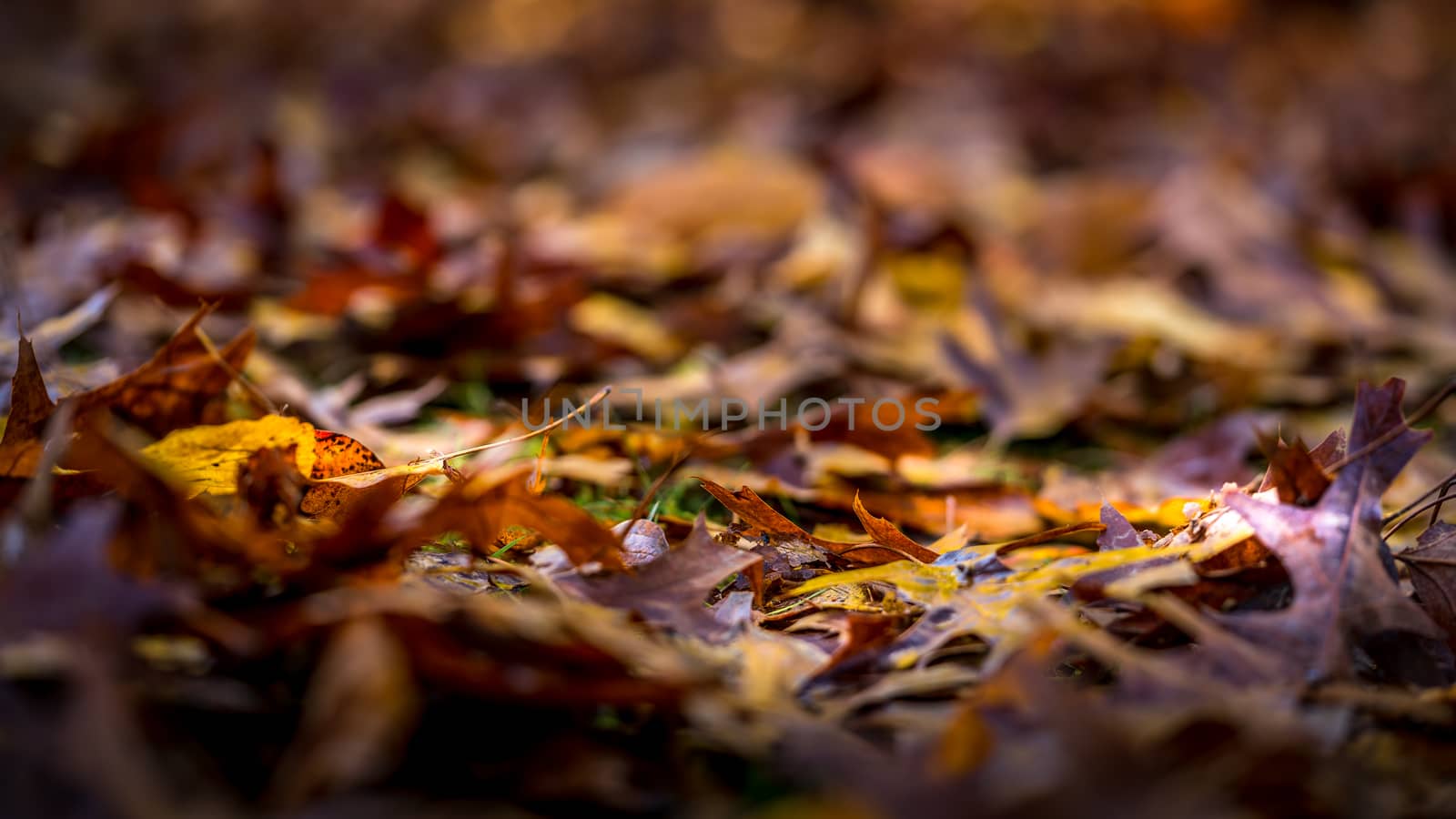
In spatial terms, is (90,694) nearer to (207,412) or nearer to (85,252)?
(207,412)

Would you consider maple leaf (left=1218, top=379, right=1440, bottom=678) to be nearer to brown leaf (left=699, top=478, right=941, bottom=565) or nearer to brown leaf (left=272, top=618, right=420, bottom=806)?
brown leaf (left=699, top=478, right=941, bottom=565)

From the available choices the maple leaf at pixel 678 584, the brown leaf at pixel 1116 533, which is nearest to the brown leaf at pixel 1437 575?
the brown leaf at pixel 1116 533

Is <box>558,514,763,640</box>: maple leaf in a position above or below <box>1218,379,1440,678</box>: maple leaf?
below

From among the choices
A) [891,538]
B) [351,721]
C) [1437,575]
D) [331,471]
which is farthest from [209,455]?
[1437,575]

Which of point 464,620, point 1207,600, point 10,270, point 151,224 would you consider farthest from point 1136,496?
point 151,224

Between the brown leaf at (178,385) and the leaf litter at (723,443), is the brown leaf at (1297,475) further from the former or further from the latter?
the brown leaf at (178,385)

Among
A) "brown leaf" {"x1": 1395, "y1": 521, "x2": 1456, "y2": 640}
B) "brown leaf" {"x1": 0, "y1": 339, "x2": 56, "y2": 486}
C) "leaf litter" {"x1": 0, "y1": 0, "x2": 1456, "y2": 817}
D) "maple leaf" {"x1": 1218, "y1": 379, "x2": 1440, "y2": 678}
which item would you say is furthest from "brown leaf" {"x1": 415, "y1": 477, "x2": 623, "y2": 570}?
"brown leaf" {"x1": 1395, "y1": 521, "x2": 1456, "y2": 640}

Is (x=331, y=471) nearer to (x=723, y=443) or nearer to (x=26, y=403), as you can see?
(x=26, y=403)

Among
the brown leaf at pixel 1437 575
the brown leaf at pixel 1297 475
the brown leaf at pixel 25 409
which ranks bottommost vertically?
the brown leaf at pixel 25 409
